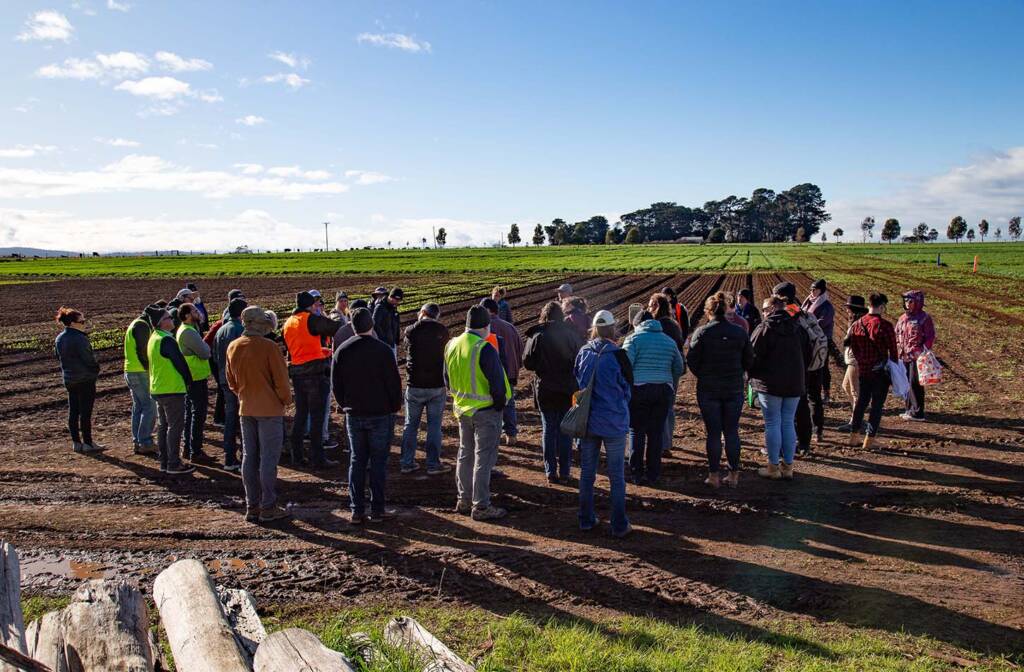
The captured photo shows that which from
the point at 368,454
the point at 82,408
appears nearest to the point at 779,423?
the point at 368,454

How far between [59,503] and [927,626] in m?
8.37

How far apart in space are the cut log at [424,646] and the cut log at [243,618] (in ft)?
2.57

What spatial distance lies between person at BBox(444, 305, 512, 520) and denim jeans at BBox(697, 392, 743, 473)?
7.88 feet

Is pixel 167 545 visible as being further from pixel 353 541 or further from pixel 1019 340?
pixel 1019 340

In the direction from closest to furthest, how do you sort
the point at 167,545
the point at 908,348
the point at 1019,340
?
the point at 167,545 → the point at 908,348 → the point at 1019,340

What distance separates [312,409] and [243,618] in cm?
441

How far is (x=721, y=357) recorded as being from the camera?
7.43m

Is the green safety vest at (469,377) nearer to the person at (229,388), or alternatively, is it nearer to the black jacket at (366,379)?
the black jacket at (366,379)

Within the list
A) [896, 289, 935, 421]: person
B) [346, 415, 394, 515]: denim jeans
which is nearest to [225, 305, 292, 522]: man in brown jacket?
[346, 415, 394, 515]: denim jeans

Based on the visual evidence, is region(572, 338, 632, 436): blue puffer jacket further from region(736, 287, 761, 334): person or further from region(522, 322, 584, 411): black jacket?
region(736, 287, 761, 334): person

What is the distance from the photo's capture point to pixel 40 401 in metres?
12.6

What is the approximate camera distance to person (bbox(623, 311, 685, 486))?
7633 millimetres

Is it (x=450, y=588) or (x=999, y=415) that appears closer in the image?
(x=450, y=588)

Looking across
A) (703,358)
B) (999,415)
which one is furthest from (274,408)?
(999,415)
